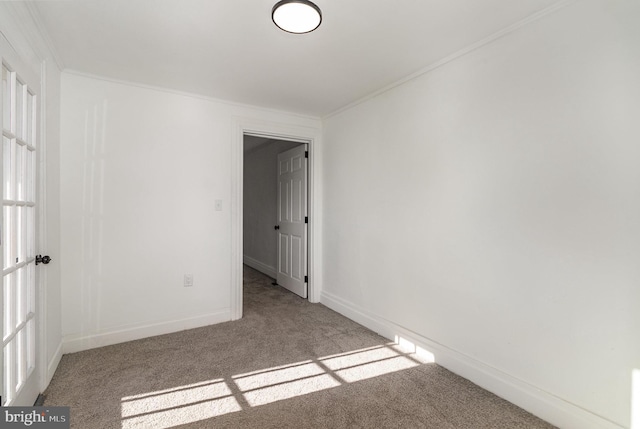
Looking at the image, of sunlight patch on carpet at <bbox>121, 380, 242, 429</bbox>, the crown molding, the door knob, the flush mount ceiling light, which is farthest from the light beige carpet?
the flush mount ceiling light

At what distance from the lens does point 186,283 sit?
3.09 metres

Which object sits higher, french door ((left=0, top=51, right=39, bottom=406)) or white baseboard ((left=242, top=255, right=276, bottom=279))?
french door ((left=0, top=51, right=39, bottom=406))

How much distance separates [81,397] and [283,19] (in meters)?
2.70

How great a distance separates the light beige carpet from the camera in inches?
69.2

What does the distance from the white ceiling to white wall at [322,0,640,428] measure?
26 centimetres

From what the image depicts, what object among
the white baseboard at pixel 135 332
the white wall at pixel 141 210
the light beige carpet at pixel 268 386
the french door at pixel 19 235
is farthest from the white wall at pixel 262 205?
the french door at pixel 19 235

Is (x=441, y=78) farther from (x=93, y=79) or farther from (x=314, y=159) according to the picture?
(x=93, y=79)

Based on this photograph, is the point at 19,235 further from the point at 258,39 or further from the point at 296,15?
the point at 296,15

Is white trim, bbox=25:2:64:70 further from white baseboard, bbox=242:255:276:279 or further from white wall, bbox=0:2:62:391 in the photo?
white baseboard, bbox=242:255:276:279

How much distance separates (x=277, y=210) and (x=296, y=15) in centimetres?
344

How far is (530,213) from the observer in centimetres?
184

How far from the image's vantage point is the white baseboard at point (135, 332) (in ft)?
8.47

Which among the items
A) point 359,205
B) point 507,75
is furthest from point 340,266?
point 507,75

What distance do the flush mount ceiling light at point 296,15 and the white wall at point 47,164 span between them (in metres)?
1.38
